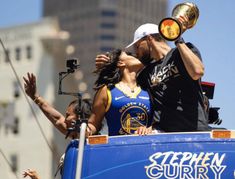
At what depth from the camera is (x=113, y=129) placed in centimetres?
825

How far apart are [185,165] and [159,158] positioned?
193 mm

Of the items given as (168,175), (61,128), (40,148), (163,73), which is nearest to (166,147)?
(168,175)

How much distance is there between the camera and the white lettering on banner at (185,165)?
284 inches

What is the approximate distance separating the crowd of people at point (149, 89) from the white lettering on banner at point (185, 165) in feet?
1.28

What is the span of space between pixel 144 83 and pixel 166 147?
1.13 m

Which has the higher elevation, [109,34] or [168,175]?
[109,34]

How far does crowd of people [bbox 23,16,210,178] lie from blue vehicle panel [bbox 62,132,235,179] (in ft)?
0.79

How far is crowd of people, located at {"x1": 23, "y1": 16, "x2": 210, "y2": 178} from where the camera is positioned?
7.98 meters

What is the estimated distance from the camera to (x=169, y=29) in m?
7.70

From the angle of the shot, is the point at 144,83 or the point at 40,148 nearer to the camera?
the point at 144,83

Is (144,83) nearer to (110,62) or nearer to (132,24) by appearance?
(110,62)

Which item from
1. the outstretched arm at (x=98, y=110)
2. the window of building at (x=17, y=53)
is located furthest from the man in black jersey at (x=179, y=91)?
the window of building at (x=17, y=53)

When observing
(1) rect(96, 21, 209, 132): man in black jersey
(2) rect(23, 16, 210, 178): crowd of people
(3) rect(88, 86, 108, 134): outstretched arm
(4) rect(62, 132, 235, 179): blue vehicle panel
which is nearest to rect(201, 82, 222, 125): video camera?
(2) rect(23, 16, 210, 178): crowd of people

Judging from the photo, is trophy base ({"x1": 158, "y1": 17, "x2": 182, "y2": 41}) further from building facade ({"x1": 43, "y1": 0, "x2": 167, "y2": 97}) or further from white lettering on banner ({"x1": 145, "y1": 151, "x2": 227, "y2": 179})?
building facade ({"x1": 43, "y1": 0, "x2": 167, "y2": 97})
